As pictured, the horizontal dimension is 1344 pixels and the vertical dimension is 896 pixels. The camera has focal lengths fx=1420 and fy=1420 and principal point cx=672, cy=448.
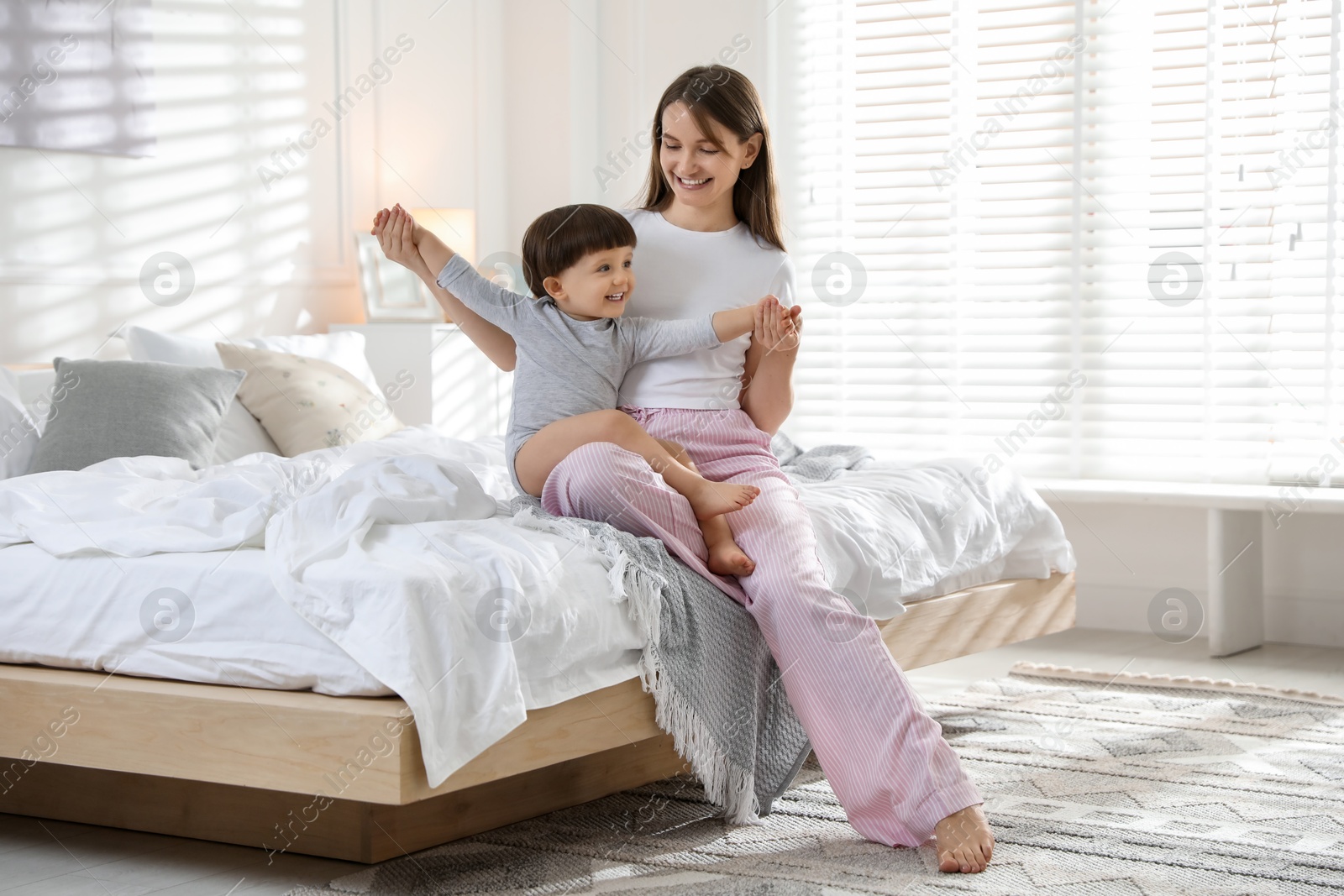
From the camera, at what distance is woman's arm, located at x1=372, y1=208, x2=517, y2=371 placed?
208 centimetres

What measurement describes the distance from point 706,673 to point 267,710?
1.97 ft

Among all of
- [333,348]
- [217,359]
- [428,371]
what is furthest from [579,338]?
[428,371]

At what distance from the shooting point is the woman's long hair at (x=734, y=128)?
2211 mm

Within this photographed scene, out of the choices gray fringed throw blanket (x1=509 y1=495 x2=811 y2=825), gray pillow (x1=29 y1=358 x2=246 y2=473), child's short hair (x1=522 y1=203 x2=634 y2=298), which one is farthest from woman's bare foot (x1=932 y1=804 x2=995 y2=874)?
gray pillow (x1=29 y1=358 x2=246 y2=473)

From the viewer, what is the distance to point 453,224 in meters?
4.32

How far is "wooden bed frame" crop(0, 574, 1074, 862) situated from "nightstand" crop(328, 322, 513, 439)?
187 cm

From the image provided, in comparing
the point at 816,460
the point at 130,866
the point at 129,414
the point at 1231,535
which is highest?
the point at 129,414

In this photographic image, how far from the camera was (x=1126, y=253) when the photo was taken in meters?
4.09

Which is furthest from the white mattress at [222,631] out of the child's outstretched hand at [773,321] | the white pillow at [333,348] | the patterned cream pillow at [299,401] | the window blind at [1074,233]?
the window blind at [1074,233]

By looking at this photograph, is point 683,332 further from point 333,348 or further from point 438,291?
point 333,348

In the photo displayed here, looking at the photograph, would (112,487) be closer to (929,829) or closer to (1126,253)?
(929,829)

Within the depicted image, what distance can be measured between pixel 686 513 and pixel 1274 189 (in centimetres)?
255

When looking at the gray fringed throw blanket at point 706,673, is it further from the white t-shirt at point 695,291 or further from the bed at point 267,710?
the white t-shirt at point 695,291

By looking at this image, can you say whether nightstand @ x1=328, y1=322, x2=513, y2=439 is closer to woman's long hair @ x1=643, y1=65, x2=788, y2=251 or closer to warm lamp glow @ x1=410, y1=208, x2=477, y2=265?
warm lamp glow @ x1=410, y1=208, x2=477, y2=265
